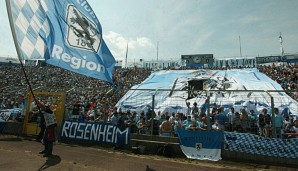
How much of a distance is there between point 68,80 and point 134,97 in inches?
959

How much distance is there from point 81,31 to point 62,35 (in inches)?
26.9

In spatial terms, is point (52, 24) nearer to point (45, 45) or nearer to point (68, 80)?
point (45, 45)

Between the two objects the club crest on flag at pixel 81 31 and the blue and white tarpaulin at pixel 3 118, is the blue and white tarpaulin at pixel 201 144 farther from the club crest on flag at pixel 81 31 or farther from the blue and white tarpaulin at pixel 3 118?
the blue and white tarpaulin at pixel 3 118

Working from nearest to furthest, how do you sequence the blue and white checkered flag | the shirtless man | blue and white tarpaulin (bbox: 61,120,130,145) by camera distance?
the blue and white checkered flag < the shirtless man < blue and white tarpaulin (bbox: 61,120,130,145)

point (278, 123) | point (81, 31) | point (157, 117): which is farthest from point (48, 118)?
point (278, 123)

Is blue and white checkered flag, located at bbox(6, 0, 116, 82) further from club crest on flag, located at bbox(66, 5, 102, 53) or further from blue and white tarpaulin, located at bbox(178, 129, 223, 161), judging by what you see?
blue and white tarpaulin, located at bbox(178, 129, 223, 161)

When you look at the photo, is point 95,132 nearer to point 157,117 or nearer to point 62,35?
point 157,117

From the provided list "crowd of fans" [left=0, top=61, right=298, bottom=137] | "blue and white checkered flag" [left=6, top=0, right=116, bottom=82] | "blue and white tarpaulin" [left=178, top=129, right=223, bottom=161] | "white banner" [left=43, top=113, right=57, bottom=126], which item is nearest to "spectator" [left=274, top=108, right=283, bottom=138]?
"crowd of fans" [left=0, top=61, right=298, bottom=137]

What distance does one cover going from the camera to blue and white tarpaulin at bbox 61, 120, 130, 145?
9.38 metres

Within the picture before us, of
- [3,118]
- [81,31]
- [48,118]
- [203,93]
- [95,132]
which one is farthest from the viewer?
[203,93]

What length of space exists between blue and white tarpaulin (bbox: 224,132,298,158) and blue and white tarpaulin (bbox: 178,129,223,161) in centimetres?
33

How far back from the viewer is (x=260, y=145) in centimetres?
753

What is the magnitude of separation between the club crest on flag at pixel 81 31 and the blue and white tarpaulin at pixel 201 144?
4417 mm

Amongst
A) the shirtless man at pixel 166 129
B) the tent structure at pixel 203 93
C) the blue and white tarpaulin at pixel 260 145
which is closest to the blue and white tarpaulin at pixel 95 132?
the shirtless man at pixel 166 129
